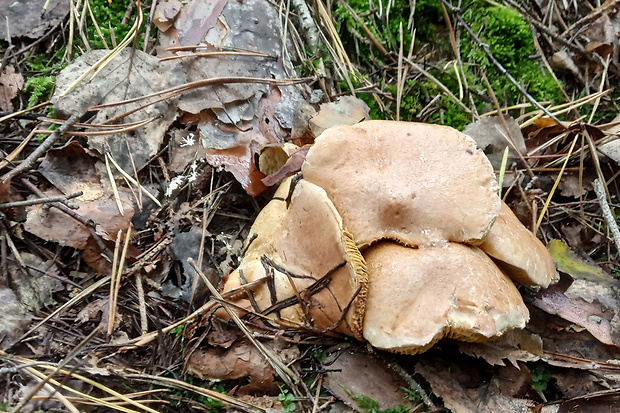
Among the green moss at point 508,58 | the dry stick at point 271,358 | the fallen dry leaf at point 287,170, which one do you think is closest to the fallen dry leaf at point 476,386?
the dry stick at point 271,358

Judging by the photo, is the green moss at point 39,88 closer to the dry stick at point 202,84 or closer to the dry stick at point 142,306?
the dry stick at point 202,84

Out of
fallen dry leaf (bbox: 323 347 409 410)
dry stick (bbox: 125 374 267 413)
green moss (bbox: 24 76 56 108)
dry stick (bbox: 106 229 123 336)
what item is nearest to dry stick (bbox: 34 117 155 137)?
green moss (bbox: 24 76 56 108)

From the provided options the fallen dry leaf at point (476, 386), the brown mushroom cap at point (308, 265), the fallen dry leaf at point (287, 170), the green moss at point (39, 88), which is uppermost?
the green moss at point (39, 88)

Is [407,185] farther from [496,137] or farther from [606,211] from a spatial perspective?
[606,211]

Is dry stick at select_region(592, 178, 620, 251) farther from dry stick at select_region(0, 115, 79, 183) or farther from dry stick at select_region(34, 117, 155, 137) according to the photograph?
dry stick at select_region(0, 115, 79, 183)

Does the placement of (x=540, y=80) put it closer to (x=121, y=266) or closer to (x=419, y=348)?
(x=419, y=348)

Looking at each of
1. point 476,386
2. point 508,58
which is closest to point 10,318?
point 476,386
